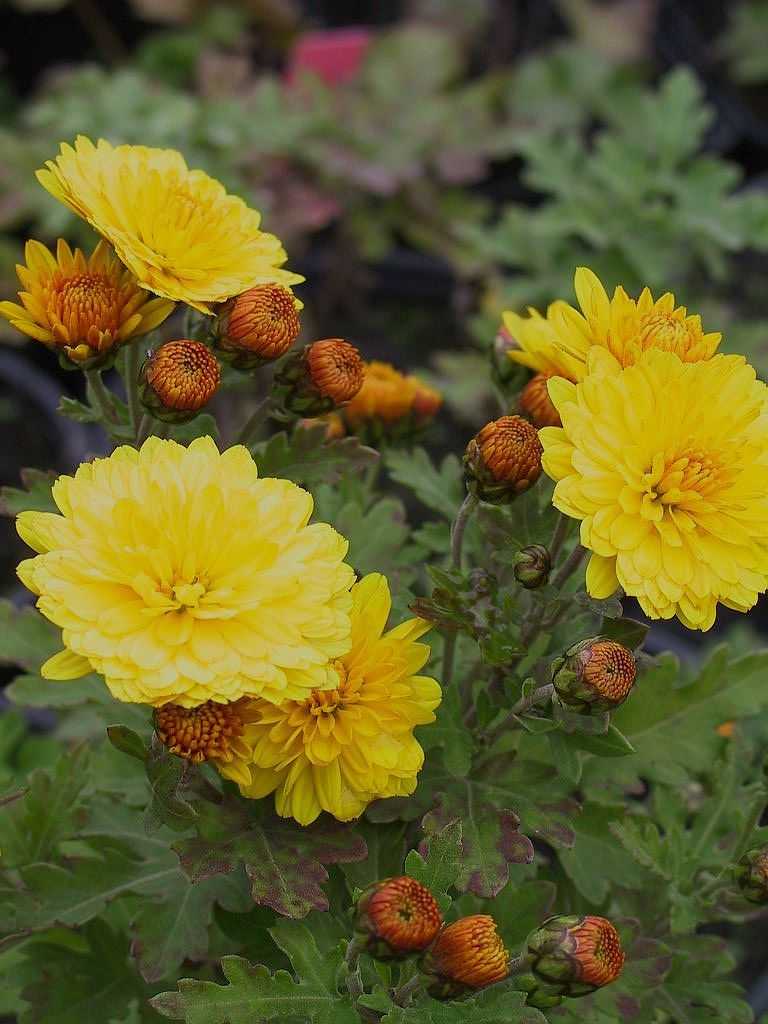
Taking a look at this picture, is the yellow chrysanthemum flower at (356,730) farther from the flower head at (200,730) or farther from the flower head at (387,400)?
the flower head at (387,400)

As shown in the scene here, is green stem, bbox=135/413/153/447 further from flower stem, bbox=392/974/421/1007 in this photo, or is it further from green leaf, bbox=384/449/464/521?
flower stem, bbox=392/974/421/1007

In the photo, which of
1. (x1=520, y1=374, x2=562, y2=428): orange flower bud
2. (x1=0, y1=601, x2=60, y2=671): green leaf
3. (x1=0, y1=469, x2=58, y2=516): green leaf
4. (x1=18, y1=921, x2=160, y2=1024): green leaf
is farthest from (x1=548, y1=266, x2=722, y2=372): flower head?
(x1=18, y1=921, x2=160, y2=1024): green leaf

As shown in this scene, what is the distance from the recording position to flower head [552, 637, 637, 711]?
3.04 feet

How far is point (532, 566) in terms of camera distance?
100cm

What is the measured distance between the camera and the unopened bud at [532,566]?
1000 mm

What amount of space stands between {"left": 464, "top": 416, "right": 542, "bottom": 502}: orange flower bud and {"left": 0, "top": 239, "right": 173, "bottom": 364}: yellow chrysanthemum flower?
0.29 metres

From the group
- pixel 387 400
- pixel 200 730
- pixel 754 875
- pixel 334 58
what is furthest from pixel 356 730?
pixel 334 58

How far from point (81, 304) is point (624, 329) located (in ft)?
1.47

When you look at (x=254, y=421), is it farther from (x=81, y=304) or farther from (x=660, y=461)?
(x=660, y=461)

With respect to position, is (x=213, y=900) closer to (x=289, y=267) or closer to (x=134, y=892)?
(x=134, y=892)

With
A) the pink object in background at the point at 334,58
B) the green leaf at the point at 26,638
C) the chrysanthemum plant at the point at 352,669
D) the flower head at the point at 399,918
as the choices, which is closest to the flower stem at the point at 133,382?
the chrysanthemum plant at the point at 352,669

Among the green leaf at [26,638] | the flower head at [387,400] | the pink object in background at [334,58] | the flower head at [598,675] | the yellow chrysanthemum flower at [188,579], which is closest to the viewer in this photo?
the yellow chrysanthemum flower at [188,579]

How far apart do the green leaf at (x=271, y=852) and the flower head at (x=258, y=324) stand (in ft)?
1.28

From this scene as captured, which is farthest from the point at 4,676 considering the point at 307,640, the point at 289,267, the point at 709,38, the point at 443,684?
the point at 709,38
